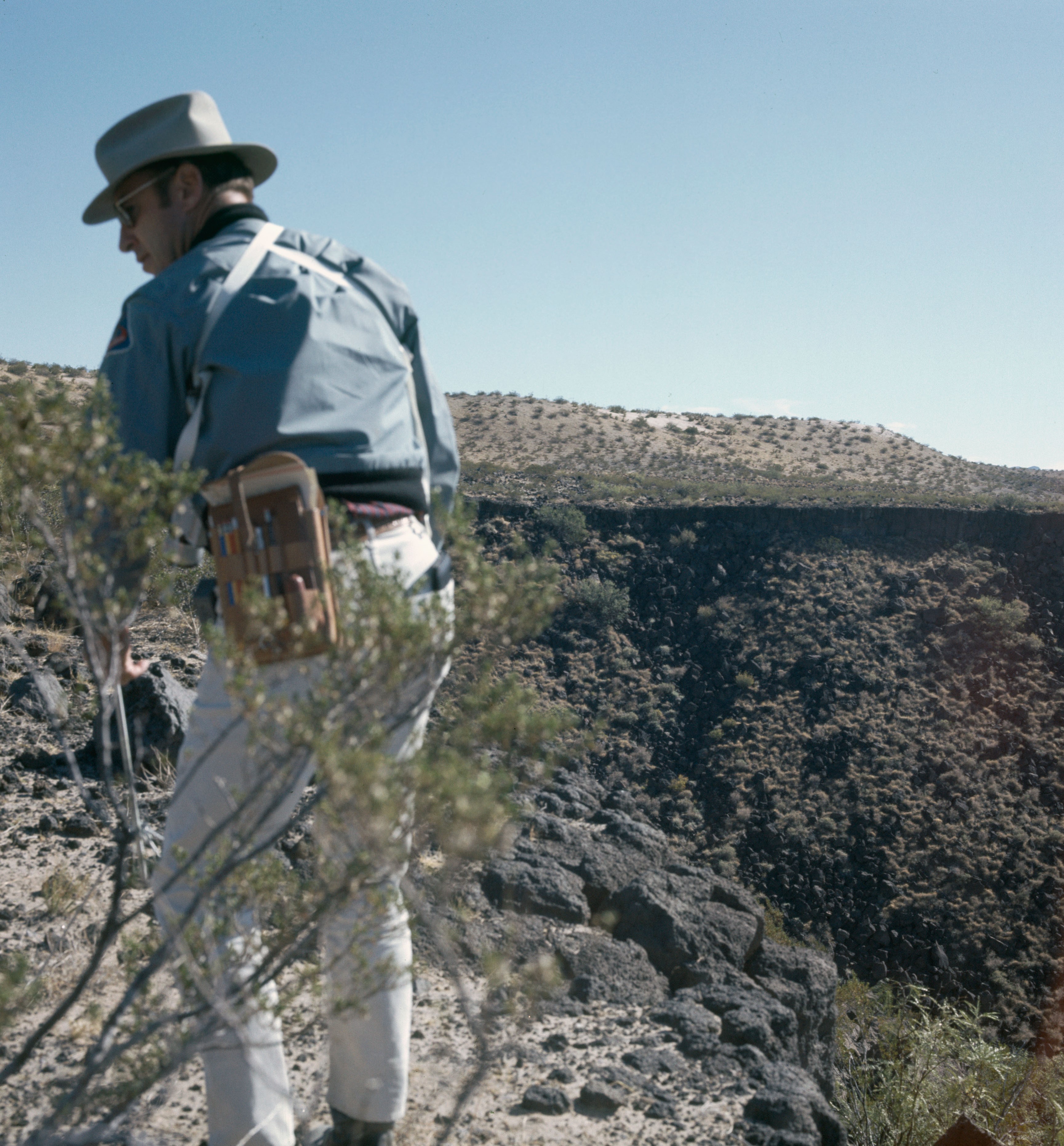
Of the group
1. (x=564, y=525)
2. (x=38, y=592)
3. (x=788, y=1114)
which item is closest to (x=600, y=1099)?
(x=788, y=1114)

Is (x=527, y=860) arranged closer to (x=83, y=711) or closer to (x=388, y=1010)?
(x=83, y=711)

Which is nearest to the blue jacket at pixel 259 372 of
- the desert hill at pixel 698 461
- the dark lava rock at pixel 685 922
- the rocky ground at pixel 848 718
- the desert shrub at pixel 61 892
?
the desert shrub at pixel 61 892

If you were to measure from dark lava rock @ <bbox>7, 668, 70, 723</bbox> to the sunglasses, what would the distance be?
3.12m

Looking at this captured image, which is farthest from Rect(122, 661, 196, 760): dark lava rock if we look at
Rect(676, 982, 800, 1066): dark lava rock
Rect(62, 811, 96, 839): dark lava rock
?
Rect(676, 982, 800, 1066): dark lava rock

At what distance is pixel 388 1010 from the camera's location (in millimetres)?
1841

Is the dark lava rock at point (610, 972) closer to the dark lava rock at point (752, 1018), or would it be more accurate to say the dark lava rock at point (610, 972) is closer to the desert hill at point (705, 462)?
the dark lava rock at point (752, 1018)

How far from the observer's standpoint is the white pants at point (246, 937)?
160 cm

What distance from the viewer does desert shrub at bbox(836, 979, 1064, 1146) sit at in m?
5.17

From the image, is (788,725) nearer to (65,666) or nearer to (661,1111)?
(65,666)

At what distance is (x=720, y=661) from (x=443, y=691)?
39.3 ft

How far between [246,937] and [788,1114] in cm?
220

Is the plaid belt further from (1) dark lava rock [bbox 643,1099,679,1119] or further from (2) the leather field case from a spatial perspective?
(1) dark lava rock [bbox 643,1099,679,1119]

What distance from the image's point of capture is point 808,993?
16.8 feet

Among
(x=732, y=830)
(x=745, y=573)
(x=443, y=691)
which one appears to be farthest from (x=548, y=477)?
(x=443, y=691)
